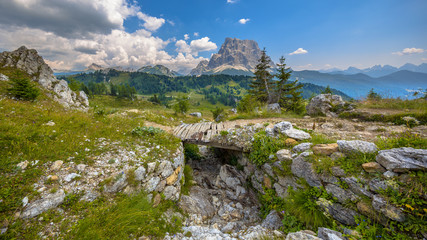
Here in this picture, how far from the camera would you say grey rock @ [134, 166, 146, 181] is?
5.53 metres

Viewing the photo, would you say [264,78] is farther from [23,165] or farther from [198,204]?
[23,165]

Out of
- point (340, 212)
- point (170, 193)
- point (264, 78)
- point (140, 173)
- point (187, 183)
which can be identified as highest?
point (264, 78)

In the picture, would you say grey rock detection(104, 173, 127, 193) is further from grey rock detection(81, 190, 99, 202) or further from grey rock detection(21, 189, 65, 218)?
grey rock detection(21, 189, 65, 218)

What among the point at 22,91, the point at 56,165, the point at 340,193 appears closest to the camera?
the point at 340,193

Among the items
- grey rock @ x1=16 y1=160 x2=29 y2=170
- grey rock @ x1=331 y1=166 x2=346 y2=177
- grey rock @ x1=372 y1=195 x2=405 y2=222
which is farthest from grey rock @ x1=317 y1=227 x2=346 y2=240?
grey rock @ x1=16 y1=160 x2=29 y2=170

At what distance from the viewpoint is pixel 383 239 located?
11.3 ft

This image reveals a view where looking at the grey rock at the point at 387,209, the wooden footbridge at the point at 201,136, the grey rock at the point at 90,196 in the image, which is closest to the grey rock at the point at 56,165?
the grey rock at the point at 90,196

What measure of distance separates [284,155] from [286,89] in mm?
25122

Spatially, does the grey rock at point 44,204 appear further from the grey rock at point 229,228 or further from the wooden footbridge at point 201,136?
the wooden footbridge at point 201,136

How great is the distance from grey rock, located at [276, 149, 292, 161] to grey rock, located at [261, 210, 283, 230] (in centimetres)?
232

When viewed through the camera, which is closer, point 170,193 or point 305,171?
point 305,171

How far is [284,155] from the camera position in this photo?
6.55 meters

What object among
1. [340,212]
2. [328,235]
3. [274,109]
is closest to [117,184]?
[328,235]

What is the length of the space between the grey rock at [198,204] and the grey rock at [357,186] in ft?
18.4
